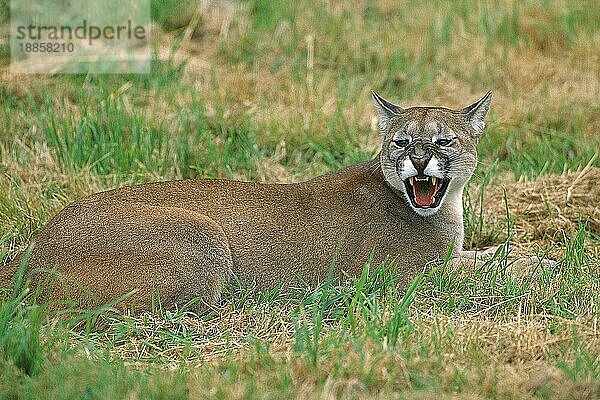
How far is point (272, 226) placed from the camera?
17.0 feet

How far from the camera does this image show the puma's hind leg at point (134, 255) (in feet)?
15.3

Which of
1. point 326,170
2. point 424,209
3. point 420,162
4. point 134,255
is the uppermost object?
point 420,162

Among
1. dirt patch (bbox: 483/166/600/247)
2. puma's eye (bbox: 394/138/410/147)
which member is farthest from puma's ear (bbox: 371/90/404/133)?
dirt patch (bbox: 483/166/600/247)

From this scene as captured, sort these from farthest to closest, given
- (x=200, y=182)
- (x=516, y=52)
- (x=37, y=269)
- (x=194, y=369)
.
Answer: (x=516, y=52) < (x=200, y=182) < (x=37, y=269) < (x=194, y=369)

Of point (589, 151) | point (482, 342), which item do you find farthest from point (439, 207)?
point (589, 151)

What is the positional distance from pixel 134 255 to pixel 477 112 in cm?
206

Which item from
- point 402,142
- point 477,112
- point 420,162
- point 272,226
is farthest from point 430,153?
point 272,226

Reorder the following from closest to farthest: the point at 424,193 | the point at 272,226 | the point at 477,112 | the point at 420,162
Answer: the point at 420,162 < the point at 272,226 < the point at 424,193 < the point at 477,112

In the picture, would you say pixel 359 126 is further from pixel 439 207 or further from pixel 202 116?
pixel 439 207

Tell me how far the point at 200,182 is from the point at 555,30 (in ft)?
16.9

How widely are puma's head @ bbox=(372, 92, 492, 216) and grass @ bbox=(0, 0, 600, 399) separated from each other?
0.42 m

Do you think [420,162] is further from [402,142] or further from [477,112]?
[477,112]

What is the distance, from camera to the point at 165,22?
9.09m

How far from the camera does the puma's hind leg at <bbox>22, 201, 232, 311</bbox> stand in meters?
4.67
